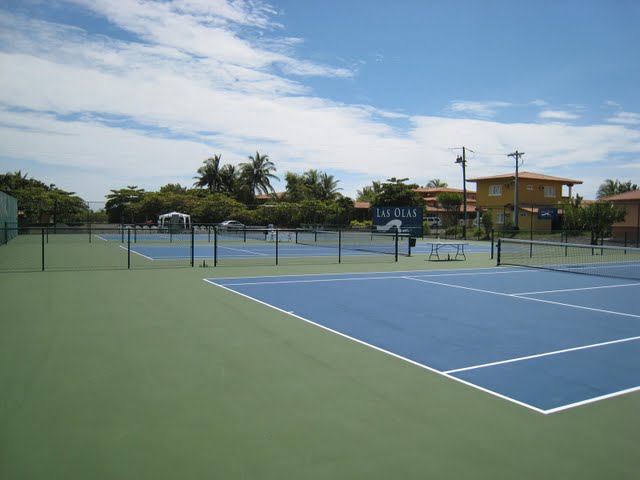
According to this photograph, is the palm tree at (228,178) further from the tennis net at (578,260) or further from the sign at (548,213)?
the tennis net at (578,260)

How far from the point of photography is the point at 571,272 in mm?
20422

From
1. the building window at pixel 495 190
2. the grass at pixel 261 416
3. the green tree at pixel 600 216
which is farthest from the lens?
the building window at pixel 495 190

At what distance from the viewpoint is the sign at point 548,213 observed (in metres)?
56.9

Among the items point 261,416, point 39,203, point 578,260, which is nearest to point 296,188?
point 39,203

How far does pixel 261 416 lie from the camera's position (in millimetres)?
5406

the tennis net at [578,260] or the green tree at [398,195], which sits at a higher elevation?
the green tree at [398,195]

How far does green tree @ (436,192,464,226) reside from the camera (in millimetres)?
69688

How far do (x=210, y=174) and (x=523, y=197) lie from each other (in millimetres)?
41228

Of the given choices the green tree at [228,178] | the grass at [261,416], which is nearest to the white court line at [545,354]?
the grass at [261,416]

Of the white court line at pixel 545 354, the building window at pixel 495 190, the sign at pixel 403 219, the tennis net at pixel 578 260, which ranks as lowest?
the white court line at pixel 545 354

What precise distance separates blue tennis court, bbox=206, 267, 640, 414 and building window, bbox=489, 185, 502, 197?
1889 inches

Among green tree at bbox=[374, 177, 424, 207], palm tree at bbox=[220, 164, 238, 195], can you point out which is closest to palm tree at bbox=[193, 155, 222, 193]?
palm tree at bbox=[220, 164, 238, 195]

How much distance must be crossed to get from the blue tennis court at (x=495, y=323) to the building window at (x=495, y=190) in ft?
157

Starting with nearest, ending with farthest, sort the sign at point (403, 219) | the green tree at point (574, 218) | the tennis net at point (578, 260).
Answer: the tennis net at point (578, 260)
the green tree at point (574, 218)
the sign at point (403, 219)
